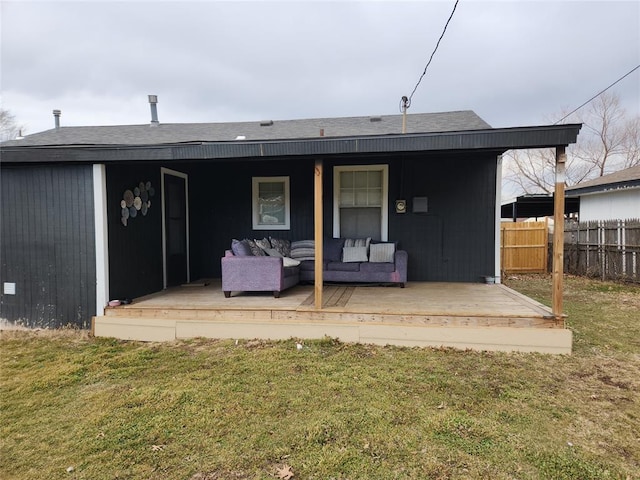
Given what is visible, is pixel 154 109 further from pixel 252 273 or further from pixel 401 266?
pixel 401 266

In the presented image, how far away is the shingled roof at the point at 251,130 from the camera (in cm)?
671

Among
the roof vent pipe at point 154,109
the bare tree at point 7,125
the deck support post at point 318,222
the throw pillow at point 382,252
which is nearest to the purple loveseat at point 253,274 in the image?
the deck support post at point 318,222

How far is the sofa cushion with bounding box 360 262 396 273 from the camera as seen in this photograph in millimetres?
5539

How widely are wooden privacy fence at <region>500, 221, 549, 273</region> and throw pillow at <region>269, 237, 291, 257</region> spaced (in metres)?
6.40

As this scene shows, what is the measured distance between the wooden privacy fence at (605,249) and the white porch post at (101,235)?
31.9 feet

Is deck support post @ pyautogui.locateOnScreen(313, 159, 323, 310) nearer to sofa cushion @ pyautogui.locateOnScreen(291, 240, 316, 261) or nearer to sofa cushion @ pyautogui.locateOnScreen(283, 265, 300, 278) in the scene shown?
sofa cushion @ pyautogui.locateOnScreen(283, 265, 300, 278)

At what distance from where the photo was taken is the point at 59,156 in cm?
430

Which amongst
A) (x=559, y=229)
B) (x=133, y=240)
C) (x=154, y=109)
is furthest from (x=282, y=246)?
(x=154, y=109)

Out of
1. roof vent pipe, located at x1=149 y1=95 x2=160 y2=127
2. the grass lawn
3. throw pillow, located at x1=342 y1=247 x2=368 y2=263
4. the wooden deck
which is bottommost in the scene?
the grass lawn

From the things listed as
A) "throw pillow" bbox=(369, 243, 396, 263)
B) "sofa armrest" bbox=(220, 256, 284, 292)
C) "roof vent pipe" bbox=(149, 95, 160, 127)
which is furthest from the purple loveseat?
"roof vent pipe" bbox=(149, 95, 160, 127)

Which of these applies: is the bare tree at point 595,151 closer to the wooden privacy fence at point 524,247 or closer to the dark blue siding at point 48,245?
the wooden privacy fence at point 524,247

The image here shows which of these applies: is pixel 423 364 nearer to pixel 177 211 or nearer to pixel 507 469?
pixel 507 469

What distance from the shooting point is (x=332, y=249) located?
602cm

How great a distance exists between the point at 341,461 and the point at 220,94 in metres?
14.6
